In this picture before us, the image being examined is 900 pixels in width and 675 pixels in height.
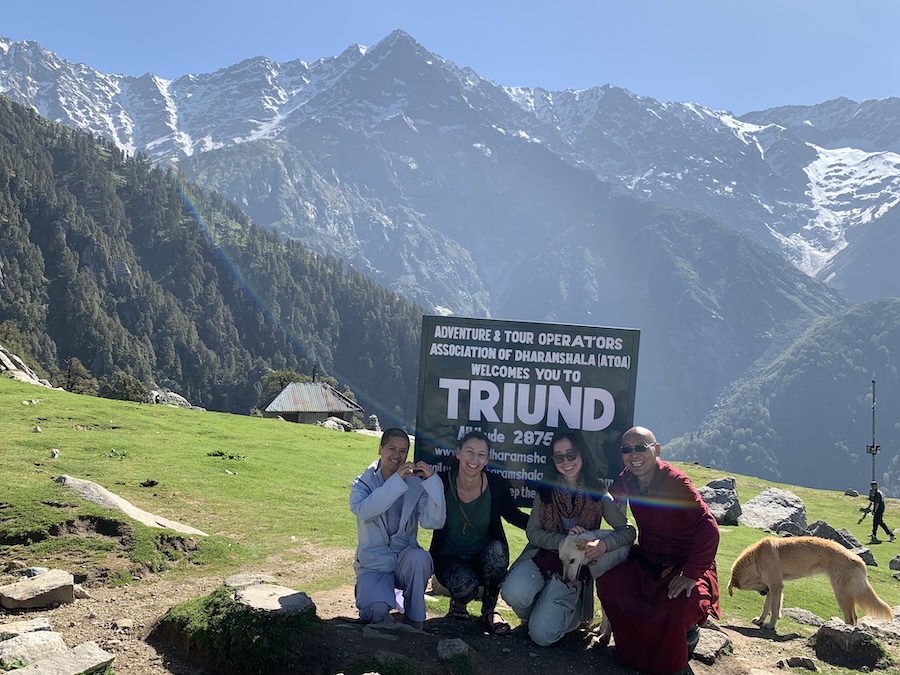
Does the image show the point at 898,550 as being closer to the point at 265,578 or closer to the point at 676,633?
the point at 676,633

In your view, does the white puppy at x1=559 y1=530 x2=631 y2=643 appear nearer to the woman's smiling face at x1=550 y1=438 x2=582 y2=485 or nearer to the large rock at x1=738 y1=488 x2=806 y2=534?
the woman's smiling face at x1=550 y1=438 x2=582 y2=485

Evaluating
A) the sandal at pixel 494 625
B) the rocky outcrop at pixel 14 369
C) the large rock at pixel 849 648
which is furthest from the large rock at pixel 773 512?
the rocky outcrop at pixel 14 369

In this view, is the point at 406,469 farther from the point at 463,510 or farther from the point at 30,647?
the point at 30,647

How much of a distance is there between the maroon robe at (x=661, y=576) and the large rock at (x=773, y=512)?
19.2m

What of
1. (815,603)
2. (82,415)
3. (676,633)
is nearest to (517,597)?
(676,633)

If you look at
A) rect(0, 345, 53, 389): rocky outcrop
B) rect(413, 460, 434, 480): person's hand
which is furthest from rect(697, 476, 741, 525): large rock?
rect(0, 345, 53, 389): rocky outcrop

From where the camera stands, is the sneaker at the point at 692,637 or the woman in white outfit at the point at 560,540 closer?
the sneaker at the point at 692,637

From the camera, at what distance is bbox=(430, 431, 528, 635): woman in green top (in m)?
6.79

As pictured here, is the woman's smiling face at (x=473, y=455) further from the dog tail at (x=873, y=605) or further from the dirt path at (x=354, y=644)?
the dog tail at (x=873, y=605)

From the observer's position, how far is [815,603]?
1126cm

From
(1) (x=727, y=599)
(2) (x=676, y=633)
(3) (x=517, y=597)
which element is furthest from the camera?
(1) (x=727, y=599)

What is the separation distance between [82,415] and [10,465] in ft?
34.5

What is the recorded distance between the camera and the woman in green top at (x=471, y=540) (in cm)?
679

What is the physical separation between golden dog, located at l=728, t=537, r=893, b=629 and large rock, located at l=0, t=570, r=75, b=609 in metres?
8.21
